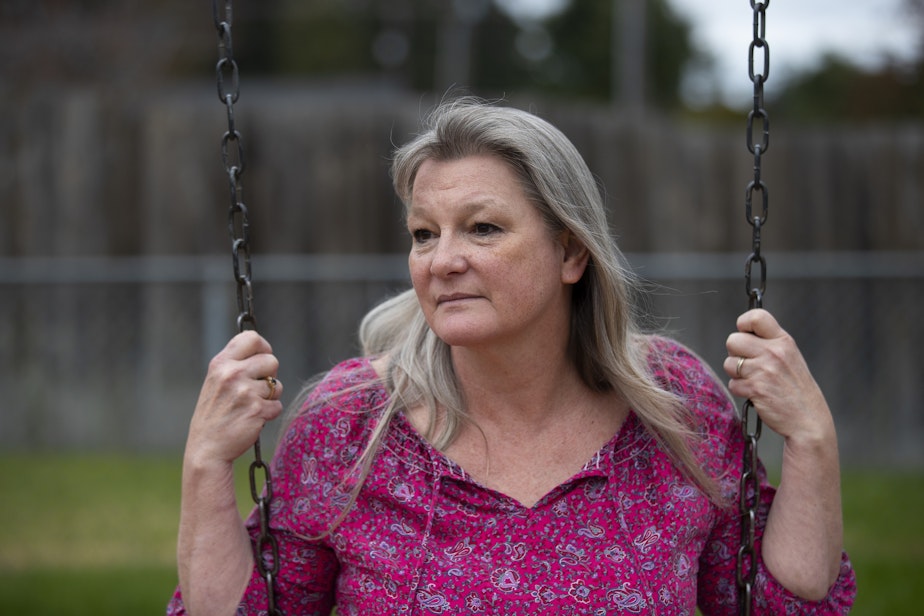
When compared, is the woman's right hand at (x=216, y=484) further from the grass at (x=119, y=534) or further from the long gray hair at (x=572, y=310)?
the grass at (x=119, y=534)

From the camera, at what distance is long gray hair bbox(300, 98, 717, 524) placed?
257cm

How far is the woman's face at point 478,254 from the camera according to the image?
2.53 meters

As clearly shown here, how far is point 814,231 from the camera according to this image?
8102mm

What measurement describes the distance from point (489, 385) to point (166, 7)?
53.3 feet

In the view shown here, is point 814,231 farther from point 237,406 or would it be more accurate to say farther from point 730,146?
point 237,406

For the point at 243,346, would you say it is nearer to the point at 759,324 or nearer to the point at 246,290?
the point at 246,290

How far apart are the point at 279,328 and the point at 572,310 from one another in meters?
5.23

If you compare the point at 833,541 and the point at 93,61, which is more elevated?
the point at 93,61

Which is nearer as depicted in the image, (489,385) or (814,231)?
(489,385)

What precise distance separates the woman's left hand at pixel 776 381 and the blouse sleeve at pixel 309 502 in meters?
0.99

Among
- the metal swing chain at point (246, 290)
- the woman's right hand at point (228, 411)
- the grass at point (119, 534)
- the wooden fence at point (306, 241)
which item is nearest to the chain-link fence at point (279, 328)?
the wooden fence at point (306, 241)

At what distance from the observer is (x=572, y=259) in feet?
8.92

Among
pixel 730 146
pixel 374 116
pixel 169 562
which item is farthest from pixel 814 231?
pixel 169 562

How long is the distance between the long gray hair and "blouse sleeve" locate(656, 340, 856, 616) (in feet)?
0.25
